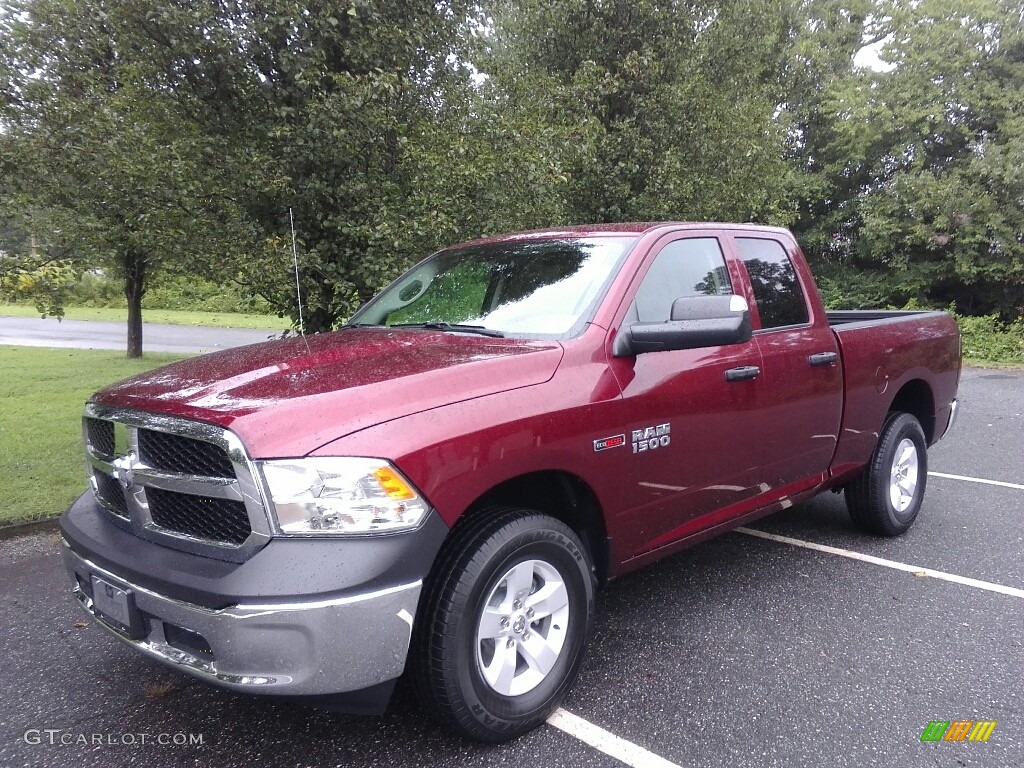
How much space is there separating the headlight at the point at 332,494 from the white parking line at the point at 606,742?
1.12m

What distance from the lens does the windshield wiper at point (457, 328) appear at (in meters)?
3.13

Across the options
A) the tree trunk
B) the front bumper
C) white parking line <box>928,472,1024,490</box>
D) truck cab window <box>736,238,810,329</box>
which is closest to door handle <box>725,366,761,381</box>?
truck cab window <box>736,238,810,329</box>

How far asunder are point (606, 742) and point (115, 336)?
21030 millimetres

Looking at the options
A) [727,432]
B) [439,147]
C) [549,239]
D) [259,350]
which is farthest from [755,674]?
[439,147]

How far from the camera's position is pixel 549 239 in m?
3.70

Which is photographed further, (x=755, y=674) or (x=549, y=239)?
(x=549, y=239)

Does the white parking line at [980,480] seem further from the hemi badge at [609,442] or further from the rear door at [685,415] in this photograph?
the hemi badge at [609,442]

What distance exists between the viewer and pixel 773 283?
400 centimetres

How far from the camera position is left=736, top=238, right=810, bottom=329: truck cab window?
3.86 meters

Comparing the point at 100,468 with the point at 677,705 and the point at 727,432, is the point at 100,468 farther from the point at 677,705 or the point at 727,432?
the point at 727,432

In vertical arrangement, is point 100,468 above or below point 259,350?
below

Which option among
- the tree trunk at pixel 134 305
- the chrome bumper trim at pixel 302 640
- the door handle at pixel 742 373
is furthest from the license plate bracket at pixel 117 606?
the tree trunk at pixel 134 305

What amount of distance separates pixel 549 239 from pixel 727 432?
1.28 m

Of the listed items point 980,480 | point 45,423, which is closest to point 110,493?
point 45,423
